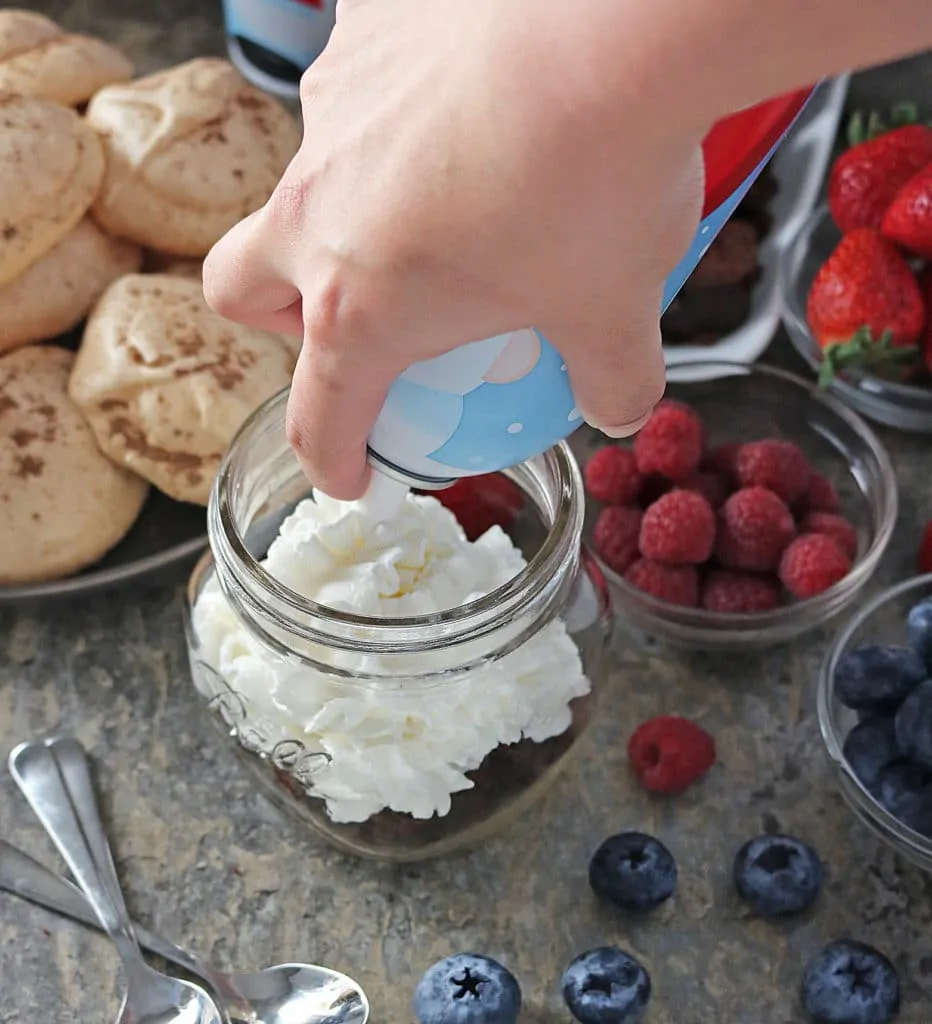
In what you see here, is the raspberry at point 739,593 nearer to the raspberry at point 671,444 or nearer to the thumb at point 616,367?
the raspberry at point 671,444

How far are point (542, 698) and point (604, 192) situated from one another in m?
0.40

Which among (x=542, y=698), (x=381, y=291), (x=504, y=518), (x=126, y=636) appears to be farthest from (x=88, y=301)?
(x=381, y=291)

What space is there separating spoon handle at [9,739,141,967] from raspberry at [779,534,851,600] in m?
0.48

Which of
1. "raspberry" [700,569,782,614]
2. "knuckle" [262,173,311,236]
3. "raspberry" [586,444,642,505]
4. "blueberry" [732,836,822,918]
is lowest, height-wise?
"blueberry" [732,836,822,918]

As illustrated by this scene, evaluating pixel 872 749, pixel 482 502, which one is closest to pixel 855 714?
pixel 872 749

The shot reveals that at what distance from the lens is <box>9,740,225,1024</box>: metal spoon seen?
71 cm

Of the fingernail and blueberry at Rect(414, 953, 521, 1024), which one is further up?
the fingernail

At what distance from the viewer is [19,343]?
92 cm

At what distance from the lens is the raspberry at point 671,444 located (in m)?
0.90

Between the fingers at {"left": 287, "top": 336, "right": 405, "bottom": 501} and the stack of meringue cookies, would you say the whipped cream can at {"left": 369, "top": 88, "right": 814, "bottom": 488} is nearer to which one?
the fingers at {"left": 287, "top": 336, "right": 405, "bottom": 501}

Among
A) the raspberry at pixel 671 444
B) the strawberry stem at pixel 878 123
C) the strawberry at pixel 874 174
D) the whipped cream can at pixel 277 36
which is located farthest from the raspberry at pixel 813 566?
the whipped cream can at pixel 277 36

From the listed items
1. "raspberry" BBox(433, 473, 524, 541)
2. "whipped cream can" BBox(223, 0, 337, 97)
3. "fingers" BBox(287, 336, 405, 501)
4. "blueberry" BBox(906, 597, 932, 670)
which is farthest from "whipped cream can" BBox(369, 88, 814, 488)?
"whipped cream can" BBox(223, 0, 337, 97)

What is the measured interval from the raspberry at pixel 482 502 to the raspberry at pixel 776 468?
0.64 feet

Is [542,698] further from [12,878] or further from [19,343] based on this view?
[19,343]
